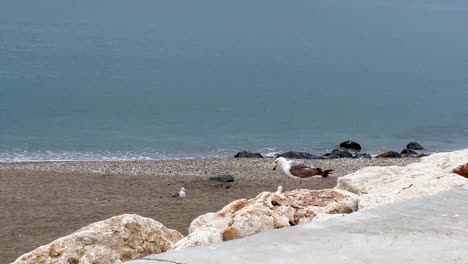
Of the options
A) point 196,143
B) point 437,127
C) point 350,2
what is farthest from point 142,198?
point 350,2

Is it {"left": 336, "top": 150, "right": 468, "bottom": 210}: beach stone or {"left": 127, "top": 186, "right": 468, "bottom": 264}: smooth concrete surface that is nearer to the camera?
{"left": 127, "top": 186, "right": 468, "bottom": 264}: smooth concrete surface

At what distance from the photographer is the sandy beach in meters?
14.6

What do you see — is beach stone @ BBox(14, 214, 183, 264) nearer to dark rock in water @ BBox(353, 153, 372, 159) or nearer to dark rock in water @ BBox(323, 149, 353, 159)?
dark rock in water @ BBox(323, 149, 353, 159)

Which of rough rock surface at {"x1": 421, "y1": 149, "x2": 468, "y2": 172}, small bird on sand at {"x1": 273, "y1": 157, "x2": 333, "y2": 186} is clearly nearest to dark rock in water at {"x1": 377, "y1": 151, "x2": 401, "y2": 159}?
small bird on sand at {"x1": 273, "y1": 157, "x2": 333, "y2": 186}

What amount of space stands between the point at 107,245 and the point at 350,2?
133 metres

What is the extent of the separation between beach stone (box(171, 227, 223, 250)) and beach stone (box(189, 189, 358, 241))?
7.6 inches

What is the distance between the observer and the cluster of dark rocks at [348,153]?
3148cm

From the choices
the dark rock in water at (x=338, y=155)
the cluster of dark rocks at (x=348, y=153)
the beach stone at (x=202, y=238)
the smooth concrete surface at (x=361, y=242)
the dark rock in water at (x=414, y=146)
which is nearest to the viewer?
the smooth concrete surface at (x=361, y=242)

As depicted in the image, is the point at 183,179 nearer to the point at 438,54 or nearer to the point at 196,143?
the point at 196,143

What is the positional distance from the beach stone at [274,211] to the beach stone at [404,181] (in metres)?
0.21

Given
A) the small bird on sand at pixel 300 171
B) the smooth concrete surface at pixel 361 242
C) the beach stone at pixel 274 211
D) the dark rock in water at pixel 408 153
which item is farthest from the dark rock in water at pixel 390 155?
the smooth concrete surface at pixel 361 242

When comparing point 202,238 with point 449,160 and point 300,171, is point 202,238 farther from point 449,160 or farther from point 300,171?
point 300,171

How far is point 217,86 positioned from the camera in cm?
4909

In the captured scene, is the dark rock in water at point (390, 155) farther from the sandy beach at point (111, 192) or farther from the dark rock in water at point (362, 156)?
the sandy beach at point (111, 192)
